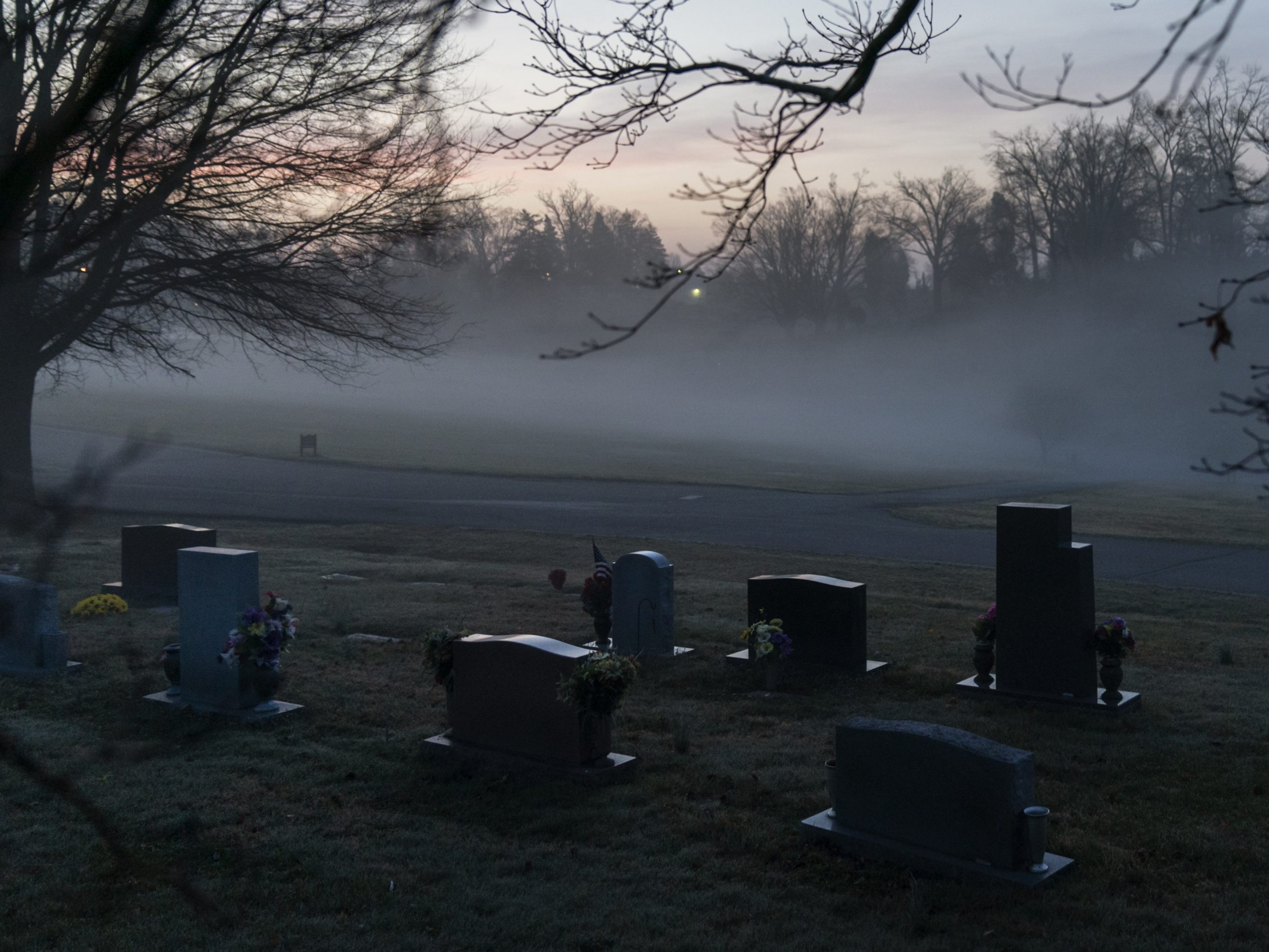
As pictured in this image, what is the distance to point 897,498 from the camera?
111 feet

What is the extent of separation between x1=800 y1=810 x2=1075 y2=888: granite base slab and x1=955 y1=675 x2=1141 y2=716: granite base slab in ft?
12.9

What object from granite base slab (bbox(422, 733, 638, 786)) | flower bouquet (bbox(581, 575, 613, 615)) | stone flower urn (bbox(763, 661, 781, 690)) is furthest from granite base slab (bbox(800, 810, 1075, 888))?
flower bouquet (bbox(581, 575, 613, 615))

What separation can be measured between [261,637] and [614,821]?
3.99 m

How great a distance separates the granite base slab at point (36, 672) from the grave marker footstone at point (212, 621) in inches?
49.4

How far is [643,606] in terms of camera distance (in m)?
12.2

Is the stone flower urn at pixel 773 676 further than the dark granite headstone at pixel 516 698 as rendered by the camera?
Yes

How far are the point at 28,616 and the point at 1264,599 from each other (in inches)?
752

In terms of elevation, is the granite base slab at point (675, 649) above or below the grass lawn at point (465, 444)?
below

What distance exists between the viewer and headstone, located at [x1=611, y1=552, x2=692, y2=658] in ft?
39.8

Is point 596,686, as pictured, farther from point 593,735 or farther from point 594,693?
point 593,735

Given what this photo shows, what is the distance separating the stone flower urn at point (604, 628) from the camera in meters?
12.7

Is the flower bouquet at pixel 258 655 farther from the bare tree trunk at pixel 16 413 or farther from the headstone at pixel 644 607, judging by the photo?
the bare tree trunk at pixel 16 413

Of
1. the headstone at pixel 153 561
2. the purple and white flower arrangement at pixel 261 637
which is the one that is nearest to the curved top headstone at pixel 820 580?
the purple and white flower arrangement at pixel 261 637

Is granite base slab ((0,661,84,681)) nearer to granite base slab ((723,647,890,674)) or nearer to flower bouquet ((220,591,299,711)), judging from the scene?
flower bouquet ((220,591,299,711))
